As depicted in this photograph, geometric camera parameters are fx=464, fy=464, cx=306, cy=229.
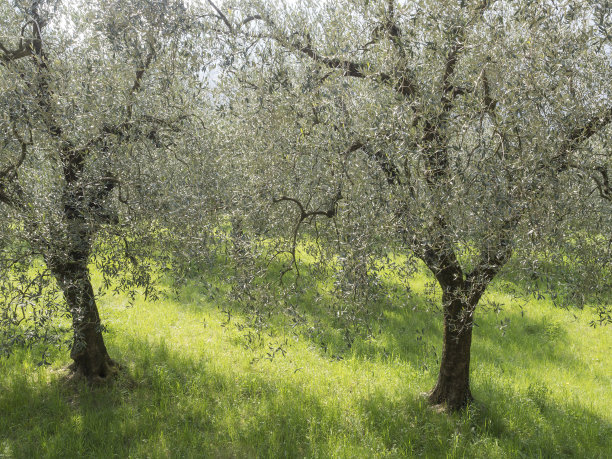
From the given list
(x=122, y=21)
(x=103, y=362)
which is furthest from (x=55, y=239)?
(x=103, y=362)

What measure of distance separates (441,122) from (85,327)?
24.6 feet

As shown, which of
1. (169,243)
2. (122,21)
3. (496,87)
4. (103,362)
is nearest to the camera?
(496,87)

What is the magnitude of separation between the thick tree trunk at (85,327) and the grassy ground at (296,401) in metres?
0.41

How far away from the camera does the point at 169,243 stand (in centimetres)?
888

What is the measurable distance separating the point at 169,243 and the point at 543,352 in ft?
41.4

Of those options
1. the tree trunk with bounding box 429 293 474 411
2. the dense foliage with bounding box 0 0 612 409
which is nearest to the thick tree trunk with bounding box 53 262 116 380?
the dense foliage with bounding box 0 0 612 409

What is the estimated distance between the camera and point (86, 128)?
25.9 ft

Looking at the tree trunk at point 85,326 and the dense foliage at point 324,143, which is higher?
the dense foliage at point 324,143

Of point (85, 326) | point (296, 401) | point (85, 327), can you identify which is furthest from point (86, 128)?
point (296, 401)

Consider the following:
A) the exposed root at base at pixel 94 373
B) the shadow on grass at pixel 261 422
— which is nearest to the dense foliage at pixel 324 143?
the shadow on grass at pixel 261 422

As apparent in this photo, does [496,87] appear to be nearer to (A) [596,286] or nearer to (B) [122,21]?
(A) [596,286]

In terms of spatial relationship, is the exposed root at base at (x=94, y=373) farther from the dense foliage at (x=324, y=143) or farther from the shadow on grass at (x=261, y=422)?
the dense foliage at (x=324, y=143)

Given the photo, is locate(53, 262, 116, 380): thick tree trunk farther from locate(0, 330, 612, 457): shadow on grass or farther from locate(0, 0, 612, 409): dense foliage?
locate(0, 330, 612, 457): shadow on grass

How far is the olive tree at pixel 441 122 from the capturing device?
22.2 feet
